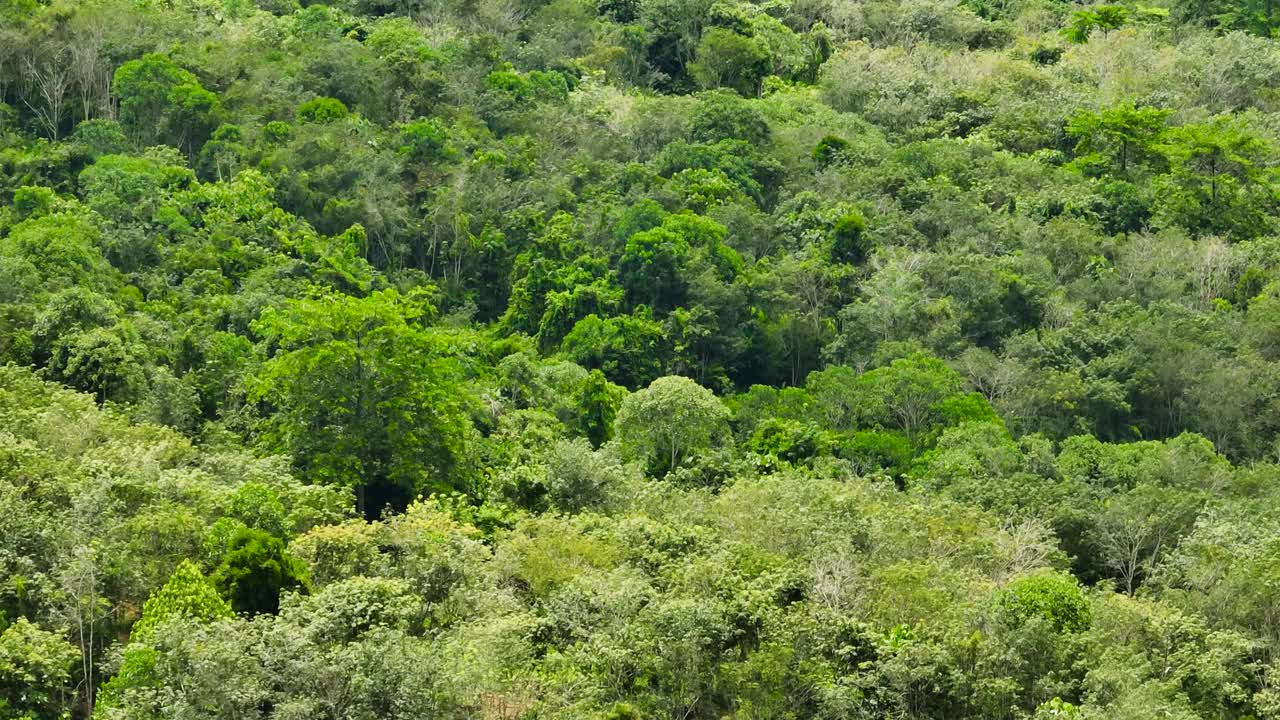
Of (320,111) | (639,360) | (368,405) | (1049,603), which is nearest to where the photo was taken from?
(1049,603)

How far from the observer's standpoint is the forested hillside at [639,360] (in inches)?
Result: 1010

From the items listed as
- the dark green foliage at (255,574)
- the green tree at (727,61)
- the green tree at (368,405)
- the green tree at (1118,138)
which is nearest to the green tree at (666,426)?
the green tree at (368,405)

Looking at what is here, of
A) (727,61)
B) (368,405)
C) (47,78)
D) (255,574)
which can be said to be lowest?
(727,61)

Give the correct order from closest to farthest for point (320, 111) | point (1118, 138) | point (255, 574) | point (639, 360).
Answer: point (255, 574) → point (639, 360) → point (320, 111) → point (1118, 138)

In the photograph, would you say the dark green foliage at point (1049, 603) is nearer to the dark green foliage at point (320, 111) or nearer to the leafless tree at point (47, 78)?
the dark green foliage at point (320, 111)

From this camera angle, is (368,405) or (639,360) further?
(639,360)

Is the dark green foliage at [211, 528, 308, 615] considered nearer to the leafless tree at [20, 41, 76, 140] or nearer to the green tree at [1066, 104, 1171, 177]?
the leafless tree at [20, 41, 76, 140]

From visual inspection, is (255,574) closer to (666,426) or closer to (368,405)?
(368,405)

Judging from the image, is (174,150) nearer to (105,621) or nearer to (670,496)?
(670,496)

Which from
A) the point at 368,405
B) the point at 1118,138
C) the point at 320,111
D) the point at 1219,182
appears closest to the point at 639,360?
the point at 368,405

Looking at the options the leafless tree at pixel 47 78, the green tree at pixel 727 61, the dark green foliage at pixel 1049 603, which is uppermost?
the dark green foliage at pixel 1049 603

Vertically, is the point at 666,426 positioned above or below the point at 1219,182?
above

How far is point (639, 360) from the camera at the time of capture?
4772 cm

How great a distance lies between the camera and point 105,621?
86.5 ft
